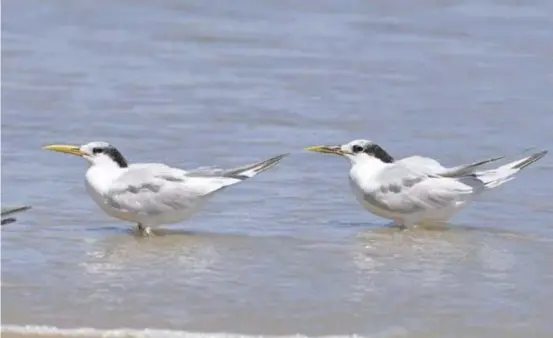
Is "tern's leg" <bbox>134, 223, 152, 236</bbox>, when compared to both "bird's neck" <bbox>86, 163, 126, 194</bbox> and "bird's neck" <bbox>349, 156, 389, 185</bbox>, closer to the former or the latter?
"bird's neck" <bbox>86, 163, 126, 194</bbox>

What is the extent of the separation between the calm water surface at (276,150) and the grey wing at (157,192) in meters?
0.15

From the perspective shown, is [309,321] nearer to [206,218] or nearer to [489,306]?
[489,306]

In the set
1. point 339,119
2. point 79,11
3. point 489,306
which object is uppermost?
point 79,11

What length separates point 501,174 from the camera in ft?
26.5

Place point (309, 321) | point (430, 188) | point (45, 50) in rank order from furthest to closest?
point (45, 50)
point (430, 188)
point (309, 321)

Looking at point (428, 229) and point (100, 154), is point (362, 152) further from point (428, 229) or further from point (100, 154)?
point (100, 154)

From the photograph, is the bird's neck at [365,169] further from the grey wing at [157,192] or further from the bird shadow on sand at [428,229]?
the grey wing at [157,192]

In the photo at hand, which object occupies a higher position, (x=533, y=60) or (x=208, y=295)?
(x=533, y=60)

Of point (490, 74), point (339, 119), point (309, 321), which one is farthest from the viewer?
point (490, 74)

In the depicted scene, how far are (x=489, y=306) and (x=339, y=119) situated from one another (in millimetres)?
3574

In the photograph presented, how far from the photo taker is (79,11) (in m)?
13.4

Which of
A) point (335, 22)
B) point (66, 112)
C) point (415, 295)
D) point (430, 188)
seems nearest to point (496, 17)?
point (335, 22)

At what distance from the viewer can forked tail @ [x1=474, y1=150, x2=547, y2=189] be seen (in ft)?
26.4

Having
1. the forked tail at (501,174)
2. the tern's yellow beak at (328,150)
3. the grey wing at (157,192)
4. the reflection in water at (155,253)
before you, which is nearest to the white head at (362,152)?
the tern's yellow beak at (328,150)
